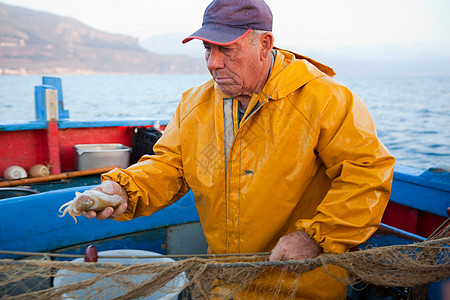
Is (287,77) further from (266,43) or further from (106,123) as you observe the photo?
(106,123)

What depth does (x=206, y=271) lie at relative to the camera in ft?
5.59

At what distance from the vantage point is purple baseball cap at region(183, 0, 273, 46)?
6.08 ft

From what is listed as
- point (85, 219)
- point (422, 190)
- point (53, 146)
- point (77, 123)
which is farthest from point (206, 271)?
point (77, 123)

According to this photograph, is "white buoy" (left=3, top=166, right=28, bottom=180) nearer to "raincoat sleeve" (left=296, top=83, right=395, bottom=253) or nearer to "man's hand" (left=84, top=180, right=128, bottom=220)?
"man's hand" (left=84, top=180, right=128, bottom=220)

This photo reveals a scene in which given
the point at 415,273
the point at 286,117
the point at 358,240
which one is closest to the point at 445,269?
the point at 415,273

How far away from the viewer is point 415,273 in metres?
2.09

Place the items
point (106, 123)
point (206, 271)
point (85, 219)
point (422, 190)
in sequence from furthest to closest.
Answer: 1. point (106, 123)
2. point (422, 190)
3. point (85, 219)
4. point (206, 271)

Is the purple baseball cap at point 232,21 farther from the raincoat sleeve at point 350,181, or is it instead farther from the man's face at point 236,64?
the raincoat sleeve at point 350,181

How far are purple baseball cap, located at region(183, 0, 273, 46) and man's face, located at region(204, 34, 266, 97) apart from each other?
59 mm

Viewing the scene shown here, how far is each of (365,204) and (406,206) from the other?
108 inches

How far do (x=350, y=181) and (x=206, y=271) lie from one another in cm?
80

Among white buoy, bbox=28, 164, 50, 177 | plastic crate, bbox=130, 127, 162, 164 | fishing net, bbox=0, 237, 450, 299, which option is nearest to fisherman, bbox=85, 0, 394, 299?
fishing net, bbox=0, 237, 450, 299

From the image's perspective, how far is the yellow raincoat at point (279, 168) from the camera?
1801mm

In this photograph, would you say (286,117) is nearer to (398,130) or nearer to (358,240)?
(358,240)
